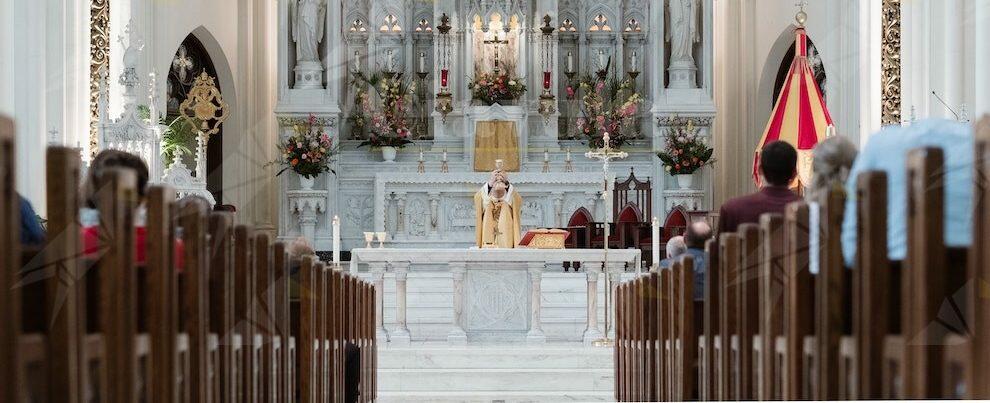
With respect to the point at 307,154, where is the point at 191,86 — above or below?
above

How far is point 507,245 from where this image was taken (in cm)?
1109

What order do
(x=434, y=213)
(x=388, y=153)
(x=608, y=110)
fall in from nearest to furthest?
(x=434, y=213), (x=388, y=153), (x=608, y=110)

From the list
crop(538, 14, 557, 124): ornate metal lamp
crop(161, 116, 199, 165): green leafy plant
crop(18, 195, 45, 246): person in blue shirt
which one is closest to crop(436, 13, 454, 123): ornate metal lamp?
crop(538, 14, 557, 124): ornate metal lamp

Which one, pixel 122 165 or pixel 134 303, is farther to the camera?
pixel 122 165

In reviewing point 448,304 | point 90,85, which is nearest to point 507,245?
point 448,304

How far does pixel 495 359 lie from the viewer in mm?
9234

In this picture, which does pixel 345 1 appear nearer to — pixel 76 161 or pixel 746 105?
pixel 746 105

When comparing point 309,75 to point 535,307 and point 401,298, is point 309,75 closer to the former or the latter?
point 401,298

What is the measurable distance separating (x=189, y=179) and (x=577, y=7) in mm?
7446

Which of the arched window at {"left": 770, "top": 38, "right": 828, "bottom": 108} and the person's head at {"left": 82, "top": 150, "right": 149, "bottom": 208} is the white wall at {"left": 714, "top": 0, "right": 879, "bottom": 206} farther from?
the person's head at {"left": 82, "top": 150, "right": 149, "bottom": 208}

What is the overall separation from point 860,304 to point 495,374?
228 inches

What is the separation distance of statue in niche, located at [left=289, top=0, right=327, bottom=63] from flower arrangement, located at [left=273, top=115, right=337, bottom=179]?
1.00 meters

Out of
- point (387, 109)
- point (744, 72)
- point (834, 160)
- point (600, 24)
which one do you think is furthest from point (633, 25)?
point (834, 160)

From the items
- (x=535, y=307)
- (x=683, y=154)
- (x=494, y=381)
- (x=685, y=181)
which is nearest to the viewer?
(x=494, y=381)
